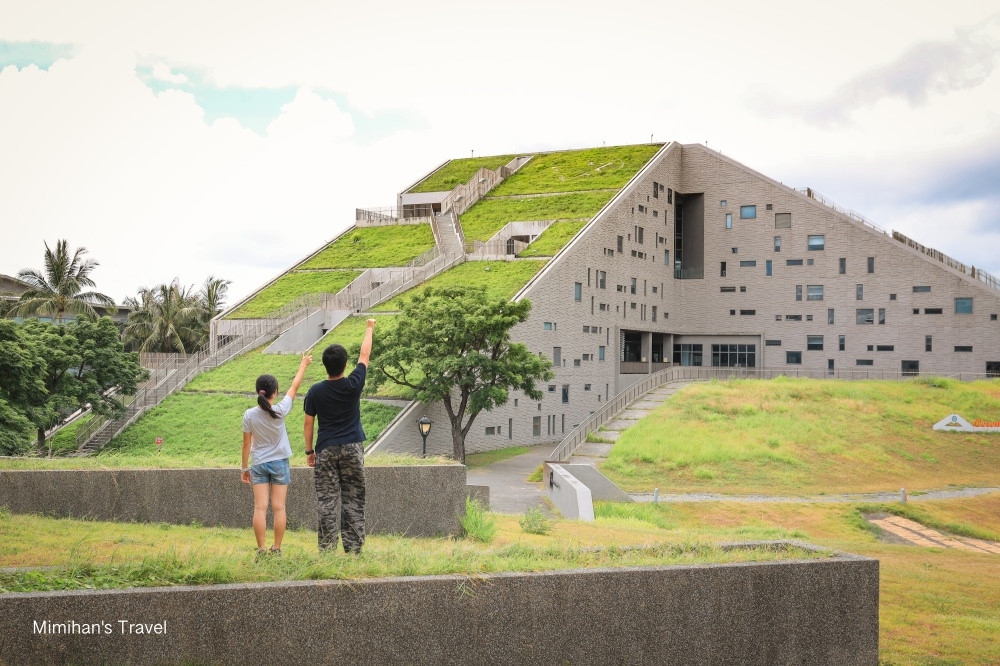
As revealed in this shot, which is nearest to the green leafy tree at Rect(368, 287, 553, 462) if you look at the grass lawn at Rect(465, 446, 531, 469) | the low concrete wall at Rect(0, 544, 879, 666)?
the grass lawn at Rect(465, 446, 531, 469)

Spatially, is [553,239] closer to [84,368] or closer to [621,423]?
[621,423]

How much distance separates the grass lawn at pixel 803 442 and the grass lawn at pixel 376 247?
22.4 meters

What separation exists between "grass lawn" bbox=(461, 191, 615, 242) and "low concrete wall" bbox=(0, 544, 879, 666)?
53.4 m

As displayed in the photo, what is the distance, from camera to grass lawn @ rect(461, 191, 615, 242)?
62344 mm

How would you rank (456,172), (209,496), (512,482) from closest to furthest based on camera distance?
(209,496), (512,482), (456,172)

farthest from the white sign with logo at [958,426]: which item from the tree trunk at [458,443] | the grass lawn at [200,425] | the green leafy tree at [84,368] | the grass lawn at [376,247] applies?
the green leafy tree at [84,368]

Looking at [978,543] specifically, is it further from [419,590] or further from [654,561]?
[419,590]

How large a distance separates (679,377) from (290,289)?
25.9 m

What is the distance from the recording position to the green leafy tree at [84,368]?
3753 cm

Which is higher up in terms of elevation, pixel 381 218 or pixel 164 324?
pixel 381 218

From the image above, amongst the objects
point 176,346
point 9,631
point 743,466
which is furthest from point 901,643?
A: point 176,346

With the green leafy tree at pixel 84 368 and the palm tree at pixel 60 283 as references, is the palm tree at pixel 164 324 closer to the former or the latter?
the palm tree at pixel 60 283

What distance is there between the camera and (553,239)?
56.5 metres

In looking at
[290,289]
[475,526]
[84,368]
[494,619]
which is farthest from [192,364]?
[494,619]
